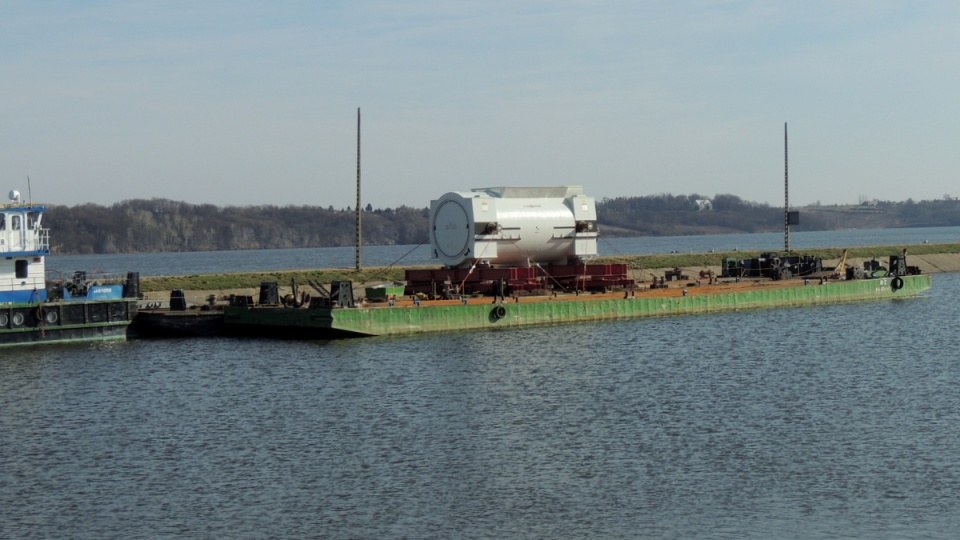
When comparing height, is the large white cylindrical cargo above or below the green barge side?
above

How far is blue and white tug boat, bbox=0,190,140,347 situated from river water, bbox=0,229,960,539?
2.02m

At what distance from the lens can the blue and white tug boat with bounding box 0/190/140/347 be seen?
5797 cm

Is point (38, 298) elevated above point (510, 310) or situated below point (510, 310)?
above

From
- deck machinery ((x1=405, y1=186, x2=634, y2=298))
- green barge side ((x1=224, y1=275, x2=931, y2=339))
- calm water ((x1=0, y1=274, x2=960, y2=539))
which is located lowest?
calm water ((x1=0, y1=274, x2=960, y2=539))

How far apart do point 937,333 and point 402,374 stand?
30254 millimetres

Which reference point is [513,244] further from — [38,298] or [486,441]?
[486,441]

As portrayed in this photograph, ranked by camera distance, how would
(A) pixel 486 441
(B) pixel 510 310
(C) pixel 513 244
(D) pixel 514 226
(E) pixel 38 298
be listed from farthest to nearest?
(C) pixel 513 244 < (D) pixel 514 226 < (B) pixel 510 310 < (E) pixel 38 298 < (A) pixel 486 441

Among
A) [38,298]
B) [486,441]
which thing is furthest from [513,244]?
[486,441]

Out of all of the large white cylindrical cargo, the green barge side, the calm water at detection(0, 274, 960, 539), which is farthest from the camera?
the large white cylindrical cargo

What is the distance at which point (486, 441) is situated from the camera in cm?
3391

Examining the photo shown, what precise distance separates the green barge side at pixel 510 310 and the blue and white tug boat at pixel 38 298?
6190 millimetres

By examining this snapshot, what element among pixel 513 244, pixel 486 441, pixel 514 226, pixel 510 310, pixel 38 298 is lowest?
pixel 486 441

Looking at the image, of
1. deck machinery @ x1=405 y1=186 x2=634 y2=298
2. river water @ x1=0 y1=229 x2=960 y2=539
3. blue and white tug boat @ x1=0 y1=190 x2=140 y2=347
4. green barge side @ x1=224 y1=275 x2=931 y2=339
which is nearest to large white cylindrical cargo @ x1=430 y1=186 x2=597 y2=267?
deck machinery @ x1=405 y1=186 x2=634 y2=298

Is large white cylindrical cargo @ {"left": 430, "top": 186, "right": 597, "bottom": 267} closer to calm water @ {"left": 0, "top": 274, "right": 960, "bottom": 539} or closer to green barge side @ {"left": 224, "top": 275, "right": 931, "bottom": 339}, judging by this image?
green barge side @ {"left": 224, "top": 275, "right": 931, "bottom": 339}
